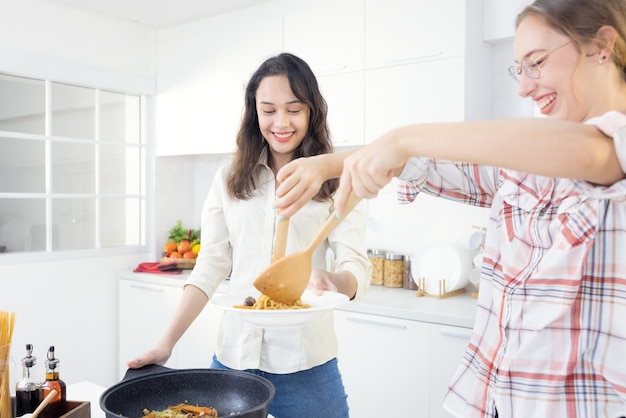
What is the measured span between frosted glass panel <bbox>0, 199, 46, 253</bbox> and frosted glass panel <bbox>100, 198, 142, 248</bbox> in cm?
41

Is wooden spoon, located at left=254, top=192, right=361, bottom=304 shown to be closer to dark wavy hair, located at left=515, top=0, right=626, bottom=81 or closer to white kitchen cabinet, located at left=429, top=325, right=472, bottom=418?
dark wavy hair, located at left=515, top=0, right=626, bottom=81

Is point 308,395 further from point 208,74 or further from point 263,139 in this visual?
point 208,74

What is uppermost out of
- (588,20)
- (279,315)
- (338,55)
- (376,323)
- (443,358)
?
(338,55)

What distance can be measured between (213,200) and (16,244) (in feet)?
7.13

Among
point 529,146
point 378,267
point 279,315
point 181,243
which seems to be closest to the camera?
point 529,146

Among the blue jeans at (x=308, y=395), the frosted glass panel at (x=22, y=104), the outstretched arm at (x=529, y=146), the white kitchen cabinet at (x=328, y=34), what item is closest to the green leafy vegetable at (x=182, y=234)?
the frosted glass panel at (x=22, y=104)

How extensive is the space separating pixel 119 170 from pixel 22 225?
0.76 metres

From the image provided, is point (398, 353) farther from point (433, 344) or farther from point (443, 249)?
point (443, 249)

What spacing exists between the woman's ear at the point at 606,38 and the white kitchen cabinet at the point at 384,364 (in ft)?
5.72

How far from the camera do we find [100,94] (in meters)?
3.77

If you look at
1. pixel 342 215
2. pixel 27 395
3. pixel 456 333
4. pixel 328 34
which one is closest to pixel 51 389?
pixel 27 395

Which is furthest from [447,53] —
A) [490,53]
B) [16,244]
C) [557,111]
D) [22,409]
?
[16,244]

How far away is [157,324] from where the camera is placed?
3.59 m

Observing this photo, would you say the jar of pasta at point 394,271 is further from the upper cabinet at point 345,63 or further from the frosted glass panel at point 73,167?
the frosted glass panel at point 73,167
